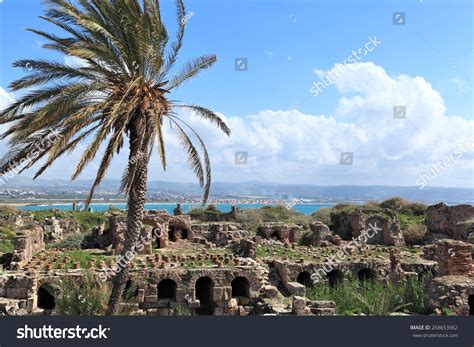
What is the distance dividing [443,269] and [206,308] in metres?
9.44

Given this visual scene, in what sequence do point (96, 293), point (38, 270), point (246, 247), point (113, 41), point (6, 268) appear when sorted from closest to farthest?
point (113, 41), point (96, 293), point (38, 270), point (6, 268), point (246, 247)

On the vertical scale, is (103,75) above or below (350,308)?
above

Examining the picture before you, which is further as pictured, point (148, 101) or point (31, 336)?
point (148, 101)

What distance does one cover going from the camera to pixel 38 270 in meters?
Answer: 17.3

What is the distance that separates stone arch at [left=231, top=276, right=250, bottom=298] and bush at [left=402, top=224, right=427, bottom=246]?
2034cm

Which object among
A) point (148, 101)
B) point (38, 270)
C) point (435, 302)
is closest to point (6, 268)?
point (38, 270)

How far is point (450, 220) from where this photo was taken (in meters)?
37.4

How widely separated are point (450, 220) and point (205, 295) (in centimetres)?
2579

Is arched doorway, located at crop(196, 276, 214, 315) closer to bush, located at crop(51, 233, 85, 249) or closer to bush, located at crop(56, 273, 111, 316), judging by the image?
bush, located at crop(56, 273, 111, 316)

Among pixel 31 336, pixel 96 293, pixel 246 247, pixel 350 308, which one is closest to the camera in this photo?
pixel 31 336

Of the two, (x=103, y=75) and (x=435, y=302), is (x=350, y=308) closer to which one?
(x=435, y=302)

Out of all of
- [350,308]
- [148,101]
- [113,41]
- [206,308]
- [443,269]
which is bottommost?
[206,308]

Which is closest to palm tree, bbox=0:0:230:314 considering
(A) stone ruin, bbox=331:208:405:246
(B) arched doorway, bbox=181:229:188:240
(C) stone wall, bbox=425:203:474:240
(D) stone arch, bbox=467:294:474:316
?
(D) stone arch, bbox=467:294:474:316

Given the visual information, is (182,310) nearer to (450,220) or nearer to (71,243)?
(71,243)
